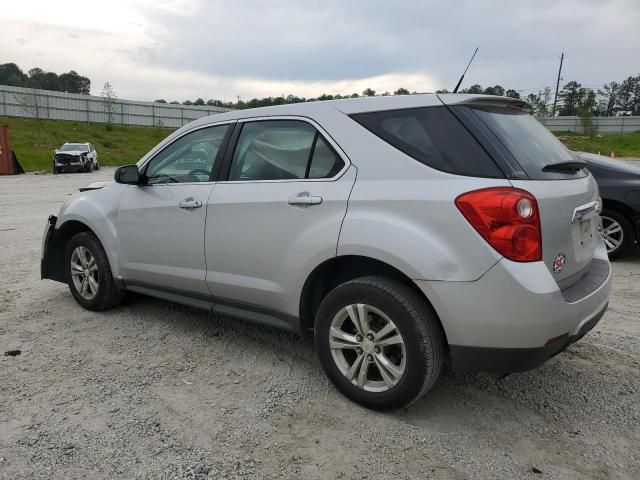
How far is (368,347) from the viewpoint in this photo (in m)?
2.93

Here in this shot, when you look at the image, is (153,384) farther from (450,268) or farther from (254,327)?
(450,268)

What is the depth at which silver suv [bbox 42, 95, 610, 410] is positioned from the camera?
257 cm

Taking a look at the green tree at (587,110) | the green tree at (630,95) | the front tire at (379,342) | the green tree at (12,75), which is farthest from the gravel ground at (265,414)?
the green tree at (630,95)

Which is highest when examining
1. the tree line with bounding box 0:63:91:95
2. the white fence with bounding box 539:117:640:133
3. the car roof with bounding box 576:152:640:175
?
the tree line with bounding box 0:63:91:95

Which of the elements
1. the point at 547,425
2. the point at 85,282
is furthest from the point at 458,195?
the point at 85,282

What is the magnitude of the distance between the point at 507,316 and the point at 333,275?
3.58 ft

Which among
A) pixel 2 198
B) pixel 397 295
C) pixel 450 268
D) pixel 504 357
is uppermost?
pixel 450 268

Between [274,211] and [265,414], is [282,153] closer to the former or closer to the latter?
[274,211]

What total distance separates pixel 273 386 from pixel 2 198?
13.9 meters

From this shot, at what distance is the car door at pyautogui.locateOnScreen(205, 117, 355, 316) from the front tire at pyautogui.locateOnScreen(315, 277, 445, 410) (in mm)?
280

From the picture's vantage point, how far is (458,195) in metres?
2.62

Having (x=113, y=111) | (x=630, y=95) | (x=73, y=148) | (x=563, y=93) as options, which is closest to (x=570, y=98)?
(x=563, y=93)

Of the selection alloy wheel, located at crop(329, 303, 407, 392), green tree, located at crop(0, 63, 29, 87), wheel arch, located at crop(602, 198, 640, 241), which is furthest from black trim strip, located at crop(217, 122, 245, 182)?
green tree, located at crop(0, 63, 29, 87)

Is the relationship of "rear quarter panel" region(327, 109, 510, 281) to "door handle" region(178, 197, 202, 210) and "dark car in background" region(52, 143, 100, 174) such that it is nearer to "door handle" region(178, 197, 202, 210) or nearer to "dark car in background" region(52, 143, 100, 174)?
"door handle" region(178, 197, 202, 210)
